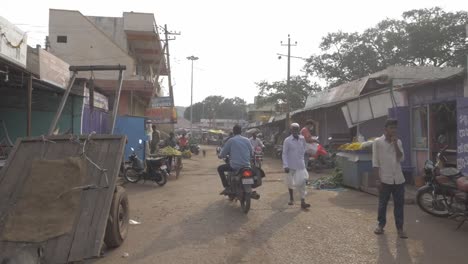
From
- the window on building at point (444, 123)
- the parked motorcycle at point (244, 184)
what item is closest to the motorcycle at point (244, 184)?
the parked motorcycle at point (244, 184)

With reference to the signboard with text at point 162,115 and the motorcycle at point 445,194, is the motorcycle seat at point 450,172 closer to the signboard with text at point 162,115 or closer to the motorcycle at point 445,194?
the motorcycle at point 445,194

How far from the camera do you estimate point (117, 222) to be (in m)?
5.79

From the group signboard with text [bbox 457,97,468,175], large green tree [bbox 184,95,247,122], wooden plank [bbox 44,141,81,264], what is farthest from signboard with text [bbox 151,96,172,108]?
large green tree [bbox 184,95,247,122]

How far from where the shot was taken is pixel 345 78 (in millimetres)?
42031

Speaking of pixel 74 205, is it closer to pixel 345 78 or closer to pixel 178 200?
pixel 178 200

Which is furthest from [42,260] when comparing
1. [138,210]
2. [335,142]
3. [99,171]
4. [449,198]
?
[335,142]

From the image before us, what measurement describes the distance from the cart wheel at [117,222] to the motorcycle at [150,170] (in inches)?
254

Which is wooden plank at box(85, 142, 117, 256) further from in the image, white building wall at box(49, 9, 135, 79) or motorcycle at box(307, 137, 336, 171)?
white building wall at box(49, 9, 135, 79)

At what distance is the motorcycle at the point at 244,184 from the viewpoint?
8.01m

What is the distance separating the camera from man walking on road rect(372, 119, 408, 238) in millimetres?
6371

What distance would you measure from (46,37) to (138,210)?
24.5m

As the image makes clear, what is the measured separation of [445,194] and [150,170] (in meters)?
8.27

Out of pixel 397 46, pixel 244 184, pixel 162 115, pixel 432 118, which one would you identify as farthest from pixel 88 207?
pixel 397 46

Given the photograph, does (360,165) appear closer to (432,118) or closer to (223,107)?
(432,118)
